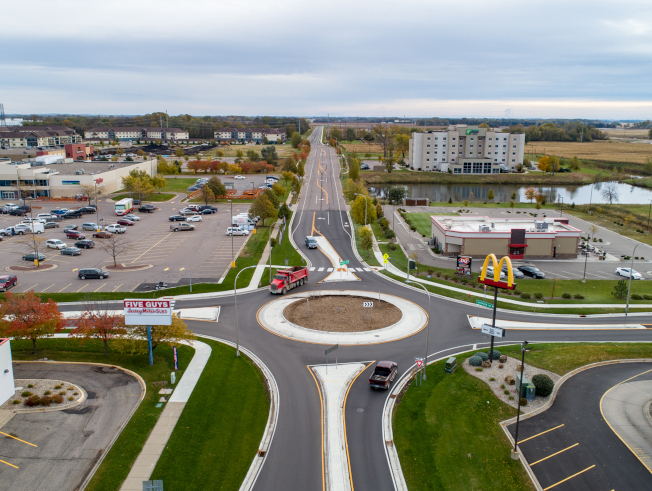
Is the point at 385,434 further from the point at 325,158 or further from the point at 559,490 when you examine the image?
the point at 325,158

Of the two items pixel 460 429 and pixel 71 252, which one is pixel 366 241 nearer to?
pixel 71 252

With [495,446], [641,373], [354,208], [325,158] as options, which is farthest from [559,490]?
[325,158]

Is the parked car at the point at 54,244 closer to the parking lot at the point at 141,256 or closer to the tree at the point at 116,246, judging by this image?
the parking lot at the point at 141,256

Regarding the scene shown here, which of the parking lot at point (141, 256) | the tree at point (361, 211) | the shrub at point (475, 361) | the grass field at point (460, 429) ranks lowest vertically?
the grass field at point (460, 429)

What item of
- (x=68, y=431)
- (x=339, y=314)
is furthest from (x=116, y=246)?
(x=68, y=431)

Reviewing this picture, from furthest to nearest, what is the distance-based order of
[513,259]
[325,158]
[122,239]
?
[325,158]
[122,239]
[513,259]

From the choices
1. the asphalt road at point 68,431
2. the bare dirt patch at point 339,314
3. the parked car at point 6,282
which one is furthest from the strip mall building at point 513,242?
the parked car at point 6,282
